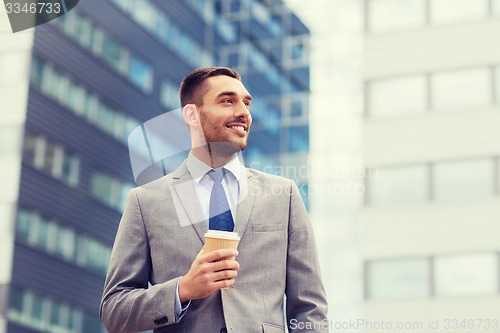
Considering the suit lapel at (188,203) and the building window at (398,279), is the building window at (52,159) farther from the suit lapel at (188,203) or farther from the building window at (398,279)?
the suit lapel at (188,203)

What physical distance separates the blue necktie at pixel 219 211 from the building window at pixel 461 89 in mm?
22586

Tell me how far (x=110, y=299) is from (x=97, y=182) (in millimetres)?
30696

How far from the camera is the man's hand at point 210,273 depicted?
9.18ft

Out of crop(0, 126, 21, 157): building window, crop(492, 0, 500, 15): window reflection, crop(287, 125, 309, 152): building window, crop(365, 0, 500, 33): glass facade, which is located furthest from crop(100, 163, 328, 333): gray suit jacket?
crop(287, 125, 309, 152): building window

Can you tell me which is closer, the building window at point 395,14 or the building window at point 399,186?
the building window at point 399,186

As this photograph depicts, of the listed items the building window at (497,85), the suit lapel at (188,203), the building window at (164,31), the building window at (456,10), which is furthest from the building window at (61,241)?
the suit lapel at (188,203)

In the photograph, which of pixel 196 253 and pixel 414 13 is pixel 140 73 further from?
pixel 196 253

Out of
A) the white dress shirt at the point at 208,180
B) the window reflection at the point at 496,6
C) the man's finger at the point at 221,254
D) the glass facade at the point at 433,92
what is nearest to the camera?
the man's finger at the point at 221,254

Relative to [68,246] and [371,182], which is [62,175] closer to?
[68,246]

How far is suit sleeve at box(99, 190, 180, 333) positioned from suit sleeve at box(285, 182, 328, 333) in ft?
1.38

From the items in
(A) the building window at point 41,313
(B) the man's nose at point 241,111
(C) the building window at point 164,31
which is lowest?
(B) the man's nose at point 241,111

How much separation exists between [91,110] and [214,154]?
3038 centimetres

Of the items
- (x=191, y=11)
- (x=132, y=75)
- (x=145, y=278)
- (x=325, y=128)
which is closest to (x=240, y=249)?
(x=145, y=278)

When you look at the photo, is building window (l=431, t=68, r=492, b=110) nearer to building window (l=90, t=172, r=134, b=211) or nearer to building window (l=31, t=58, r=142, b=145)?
building window (l=31, t=58, r=142, b=145)
